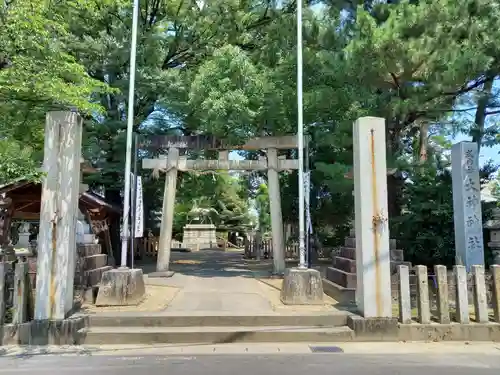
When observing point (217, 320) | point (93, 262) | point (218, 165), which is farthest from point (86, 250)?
point (218, 165)

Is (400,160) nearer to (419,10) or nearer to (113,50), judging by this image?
(419,10)

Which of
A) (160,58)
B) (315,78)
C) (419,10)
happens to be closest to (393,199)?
(315,78)

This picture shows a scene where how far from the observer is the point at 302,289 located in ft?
30.3

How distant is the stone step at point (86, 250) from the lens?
33.7 feet

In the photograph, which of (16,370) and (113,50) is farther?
(113,50)

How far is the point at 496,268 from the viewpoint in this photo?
311 inches

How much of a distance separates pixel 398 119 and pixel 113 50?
10.2 meters

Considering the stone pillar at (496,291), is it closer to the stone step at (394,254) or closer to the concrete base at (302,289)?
the stone step at (394,254)

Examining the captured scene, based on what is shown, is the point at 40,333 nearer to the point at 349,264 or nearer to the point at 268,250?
the point at 349,264

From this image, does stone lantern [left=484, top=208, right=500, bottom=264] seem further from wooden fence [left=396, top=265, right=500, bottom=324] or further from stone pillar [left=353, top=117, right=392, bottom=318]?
stone pillar [left=353, top=117, right=392, bottom=318]

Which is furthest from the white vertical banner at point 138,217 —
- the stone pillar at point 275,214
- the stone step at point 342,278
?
the stone step at point 342,278

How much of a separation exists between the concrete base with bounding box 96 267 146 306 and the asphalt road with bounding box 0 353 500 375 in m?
2.47

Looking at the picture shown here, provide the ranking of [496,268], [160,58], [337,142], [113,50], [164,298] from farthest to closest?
[160,58] → [113,50] → [337,142] → [164,298] → [496,268]

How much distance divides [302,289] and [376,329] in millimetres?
2003
